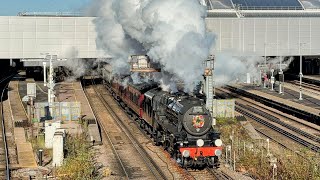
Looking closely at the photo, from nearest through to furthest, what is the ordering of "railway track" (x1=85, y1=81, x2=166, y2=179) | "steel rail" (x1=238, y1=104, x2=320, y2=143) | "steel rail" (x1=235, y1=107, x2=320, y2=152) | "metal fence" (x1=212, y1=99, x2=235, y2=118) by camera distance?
"railway track" (x1=85, y1=81, x2=166, y2=179) → "steel rail" (x1=235, y1=107, x2=320, y2=152) → "steel rail" (x1=238, y1=104, x2=320, y2=143) → "metal fence" (x1=212, y1=99, x2=235, y2=118)

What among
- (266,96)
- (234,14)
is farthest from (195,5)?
(234,14)

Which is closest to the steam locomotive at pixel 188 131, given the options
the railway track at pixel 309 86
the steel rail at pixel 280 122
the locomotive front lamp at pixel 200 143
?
the locomotive front lamp at pixel 200 143

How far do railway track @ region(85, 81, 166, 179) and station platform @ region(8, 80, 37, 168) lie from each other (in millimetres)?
4140

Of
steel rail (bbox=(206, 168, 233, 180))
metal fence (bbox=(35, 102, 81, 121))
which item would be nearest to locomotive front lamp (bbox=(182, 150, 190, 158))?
steel rail (bbox=(206, 168, 233, 180))

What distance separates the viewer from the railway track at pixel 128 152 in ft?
70.8

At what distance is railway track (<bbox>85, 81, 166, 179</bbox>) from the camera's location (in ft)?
70.8

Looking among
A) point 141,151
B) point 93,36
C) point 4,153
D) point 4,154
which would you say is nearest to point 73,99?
point 93,36

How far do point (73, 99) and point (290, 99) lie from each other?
1905cm

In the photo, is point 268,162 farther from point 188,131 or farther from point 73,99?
point 73,99

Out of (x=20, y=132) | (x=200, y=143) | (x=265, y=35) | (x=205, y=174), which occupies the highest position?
(x=265, y=35)

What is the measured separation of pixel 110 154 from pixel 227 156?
5.75 m

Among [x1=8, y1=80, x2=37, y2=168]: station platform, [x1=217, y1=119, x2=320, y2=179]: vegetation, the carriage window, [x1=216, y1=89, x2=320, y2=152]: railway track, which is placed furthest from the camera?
[x1=216, y1=89, x2=320, y2=152]: railway track

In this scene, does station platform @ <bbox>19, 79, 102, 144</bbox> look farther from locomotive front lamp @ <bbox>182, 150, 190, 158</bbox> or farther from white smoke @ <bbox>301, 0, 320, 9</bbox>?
white smoke @ <bbox>301, 0, 320, 9</bbox>

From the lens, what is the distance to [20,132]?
101 feet
